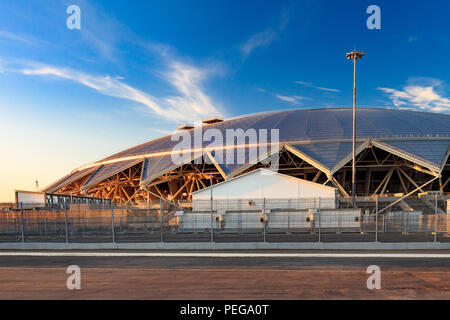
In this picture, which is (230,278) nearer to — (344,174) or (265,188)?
(265,188)

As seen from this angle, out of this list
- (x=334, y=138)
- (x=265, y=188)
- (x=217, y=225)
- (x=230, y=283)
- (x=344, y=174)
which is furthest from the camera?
(x=344, y=174)

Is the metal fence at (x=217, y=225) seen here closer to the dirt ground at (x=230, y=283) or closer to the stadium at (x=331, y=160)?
the dirt ground at (x=230, y=283)

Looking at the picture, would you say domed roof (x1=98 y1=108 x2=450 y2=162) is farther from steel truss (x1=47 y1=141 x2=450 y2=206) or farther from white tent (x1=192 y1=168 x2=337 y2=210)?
white tent (x1=192 y1=168 x2=337 y2=210)

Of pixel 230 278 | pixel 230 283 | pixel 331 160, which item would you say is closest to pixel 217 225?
pixel 230 278

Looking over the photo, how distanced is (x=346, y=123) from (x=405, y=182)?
11.2 meters

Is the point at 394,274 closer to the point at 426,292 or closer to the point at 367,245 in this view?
the point at 426,292

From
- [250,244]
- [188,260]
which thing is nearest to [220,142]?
Result: [250,244]

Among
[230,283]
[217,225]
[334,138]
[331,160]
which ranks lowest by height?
[217,225]

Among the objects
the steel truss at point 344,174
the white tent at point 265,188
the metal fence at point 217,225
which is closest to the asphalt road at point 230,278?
the metal fence at point 217,225

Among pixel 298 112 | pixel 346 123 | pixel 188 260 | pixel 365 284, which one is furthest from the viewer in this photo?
pixel 298 112

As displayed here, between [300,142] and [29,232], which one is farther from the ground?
[300,142]

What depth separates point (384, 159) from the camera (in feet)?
122

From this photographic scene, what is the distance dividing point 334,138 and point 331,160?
A: 447cm

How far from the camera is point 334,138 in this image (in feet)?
119
